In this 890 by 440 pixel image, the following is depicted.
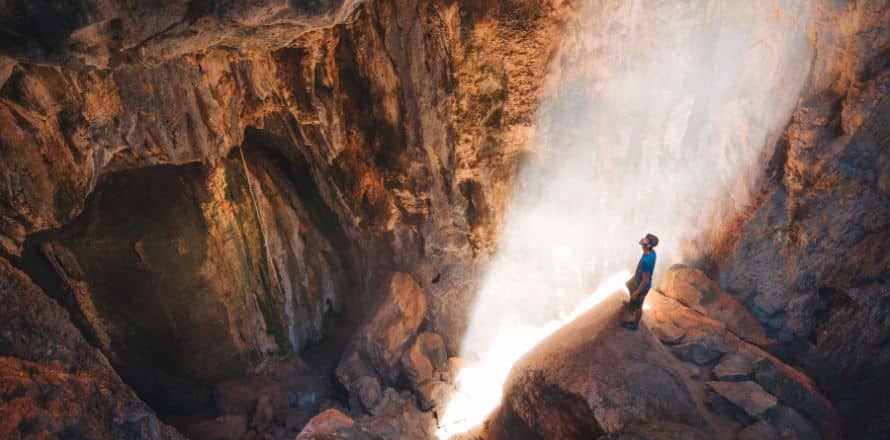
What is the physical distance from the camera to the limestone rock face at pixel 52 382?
3.42m

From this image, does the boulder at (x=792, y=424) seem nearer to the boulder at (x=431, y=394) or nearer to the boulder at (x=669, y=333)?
the boulder at (x=669, y=333)

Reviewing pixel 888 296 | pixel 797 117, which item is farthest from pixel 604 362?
pixel 797 117

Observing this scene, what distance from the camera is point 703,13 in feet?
19.9

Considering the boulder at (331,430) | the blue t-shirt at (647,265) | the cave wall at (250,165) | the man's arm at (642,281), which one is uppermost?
the cave wall at (250,165)

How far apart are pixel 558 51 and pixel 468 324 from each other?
4983 mm

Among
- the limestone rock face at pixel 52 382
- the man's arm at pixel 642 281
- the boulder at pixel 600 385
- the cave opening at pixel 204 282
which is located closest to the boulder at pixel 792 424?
the boulder at pixel 600 385

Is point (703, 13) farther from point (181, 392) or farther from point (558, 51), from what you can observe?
point (181, 392)

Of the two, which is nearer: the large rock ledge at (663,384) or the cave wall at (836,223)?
the large rock ledge at (663,384)

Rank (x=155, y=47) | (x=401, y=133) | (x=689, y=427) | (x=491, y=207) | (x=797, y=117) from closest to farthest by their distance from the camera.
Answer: (x=155, y=47), (x=689, y=427), (x=797, y=117), (x=401, y=133), (x=491, y=207)

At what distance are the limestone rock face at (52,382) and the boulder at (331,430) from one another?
1431 millimetres

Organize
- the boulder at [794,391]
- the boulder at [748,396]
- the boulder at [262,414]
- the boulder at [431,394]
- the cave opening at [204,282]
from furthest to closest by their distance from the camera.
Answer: the boulder at [431,394] → the boulder at [262,414] → the cave opening at [204,282] → the boulder at [794,391] → the boulder at [748,396]

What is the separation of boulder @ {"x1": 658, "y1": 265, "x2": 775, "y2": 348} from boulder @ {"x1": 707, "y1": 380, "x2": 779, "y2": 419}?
1.30m

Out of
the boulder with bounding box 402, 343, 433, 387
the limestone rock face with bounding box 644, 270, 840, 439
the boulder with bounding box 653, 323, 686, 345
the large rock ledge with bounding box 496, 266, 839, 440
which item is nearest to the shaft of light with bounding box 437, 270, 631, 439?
the boulder with bounding box 402, 343, 433, 387

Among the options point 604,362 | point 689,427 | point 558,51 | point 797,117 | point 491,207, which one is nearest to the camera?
point 689,427
